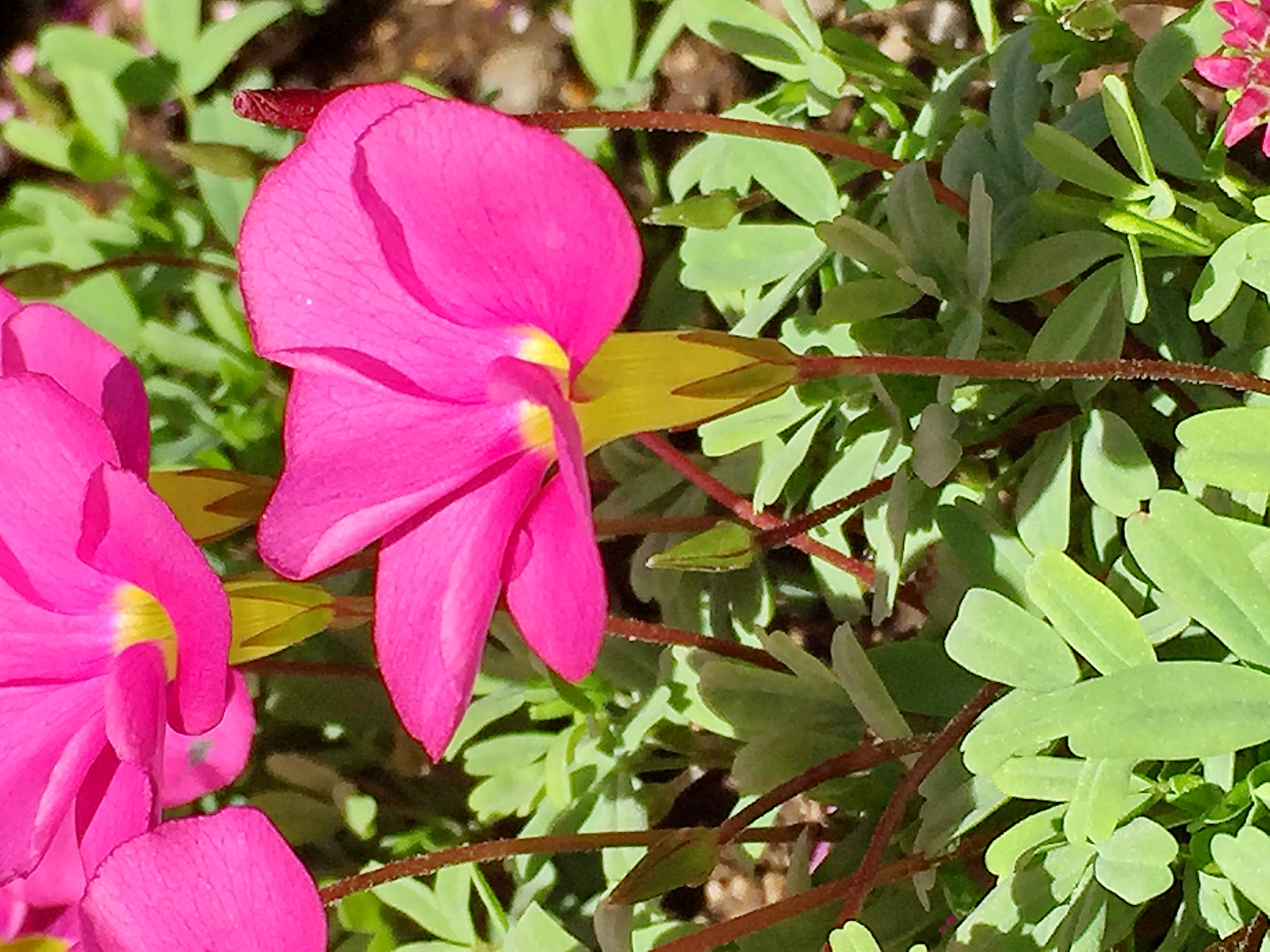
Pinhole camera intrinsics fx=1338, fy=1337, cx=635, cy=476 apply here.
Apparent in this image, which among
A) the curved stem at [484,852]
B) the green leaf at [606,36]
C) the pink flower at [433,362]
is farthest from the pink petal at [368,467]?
the green leaf at [606,36]

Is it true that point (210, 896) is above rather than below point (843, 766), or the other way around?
above

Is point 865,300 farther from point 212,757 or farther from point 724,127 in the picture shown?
point 212,757

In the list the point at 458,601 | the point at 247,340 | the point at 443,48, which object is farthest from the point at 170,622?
the point at 443,48

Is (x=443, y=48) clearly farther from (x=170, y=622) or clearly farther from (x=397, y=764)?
(x=170, y=622)

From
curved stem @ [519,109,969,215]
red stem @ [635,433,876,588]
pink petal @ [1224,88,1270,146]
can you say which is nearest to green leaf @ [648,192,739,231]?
curved stem @ [519,109,969,215]

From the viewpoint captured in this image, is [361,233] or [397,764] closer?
[361,233]

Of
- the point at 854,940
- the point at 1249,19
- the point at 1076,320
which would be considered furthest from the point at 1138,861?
the point at 1249,19
